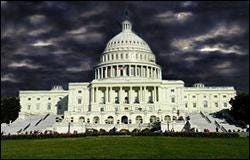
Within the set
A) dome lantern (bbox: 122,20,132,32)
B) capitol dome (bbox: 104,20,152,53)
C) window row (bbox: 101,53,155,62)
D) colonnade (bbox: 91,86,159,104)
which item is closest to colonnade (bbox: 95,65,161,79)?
window row (bbox: 101,53,155,62)

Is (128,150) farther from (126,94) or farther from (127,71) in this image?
(127,71)

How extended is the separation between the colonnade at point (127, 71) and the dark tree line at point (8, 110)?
31473mm

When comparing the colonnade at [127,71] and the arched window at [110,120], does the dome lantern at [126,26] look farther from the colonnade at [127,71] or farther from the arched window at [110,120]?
the arched window at [110,120]

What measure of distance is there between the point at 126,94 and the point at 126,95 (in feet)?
0.98

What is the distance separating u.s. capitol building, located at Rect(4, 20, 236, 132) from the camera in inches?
4151

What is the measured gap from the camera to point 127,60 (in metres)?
136

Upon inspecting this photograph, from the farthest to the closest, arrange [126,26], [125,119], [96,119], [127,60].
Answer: [126,26] → [127,60] → [96,119] → [125,119]

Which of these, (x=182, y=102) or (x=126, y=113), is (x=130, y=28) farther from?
(x=126, y=113)

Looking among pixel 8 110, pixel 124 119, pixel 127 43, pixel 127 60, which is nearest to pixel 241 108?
pixel 124 119

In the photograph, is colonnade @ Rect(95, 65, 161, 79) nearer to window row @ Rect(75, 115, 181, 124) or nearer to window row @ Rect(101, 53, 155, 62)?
window row @ Rect(101, 53, 155, 62)

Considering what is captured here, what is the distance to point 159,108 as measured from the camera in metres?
116

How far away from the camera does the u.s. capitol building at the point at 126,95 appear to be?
105438mm

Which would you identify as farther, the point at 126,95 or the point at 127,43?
the point at 127,43

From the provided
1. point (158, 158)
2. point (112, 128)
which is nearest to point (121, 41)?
point (112, 128)
